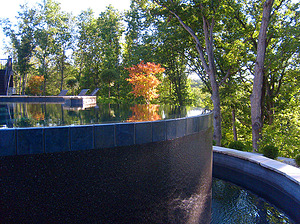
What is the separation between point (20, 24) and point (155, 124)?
125 ft

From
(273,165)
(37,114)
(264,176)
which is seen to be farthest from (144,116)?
(264,176)

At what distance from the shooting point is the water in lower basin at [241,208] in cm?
550

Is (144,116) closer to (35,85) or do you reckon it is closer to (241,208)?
(241,208)

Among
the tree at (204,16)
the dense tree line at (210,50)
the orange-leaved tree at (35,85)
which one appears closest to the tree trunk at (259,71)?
the dense tree line at (210,50)

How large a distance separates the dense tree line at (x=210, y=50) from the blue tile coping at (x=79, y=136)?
9.92m

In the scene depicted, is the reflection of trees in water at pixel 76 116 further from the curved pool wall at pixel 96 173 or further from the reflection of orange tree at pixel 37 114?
the curved pool wall at pixel 96 173

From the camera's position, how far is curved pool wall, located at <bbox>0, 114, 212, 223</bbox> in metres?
2.38

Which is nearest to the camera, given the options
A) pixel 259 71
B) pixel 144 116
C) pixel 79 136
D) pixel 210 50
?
pixel 79 136

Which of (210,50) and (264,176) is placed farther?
(210,50)

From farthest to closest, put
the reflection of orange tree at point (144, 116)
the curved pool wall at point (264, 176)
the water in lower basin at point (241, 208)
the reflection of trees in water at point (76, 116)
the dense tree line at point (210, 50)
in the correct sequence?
the dense tree line at point (210, 50) < the curved pool wall at point (264, 176) < the water in lower basin at point (241, 208) < the reflection of orange tree at point (144, 116) < the reflection of trees in water at point (76, 116)

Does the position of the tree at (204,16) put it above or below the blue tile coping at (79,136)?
above

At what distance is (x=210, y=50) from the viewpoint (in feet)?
46.7

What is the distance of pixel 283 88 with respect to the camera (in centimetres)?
1603

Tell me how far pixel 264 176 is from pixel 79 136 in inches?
250
